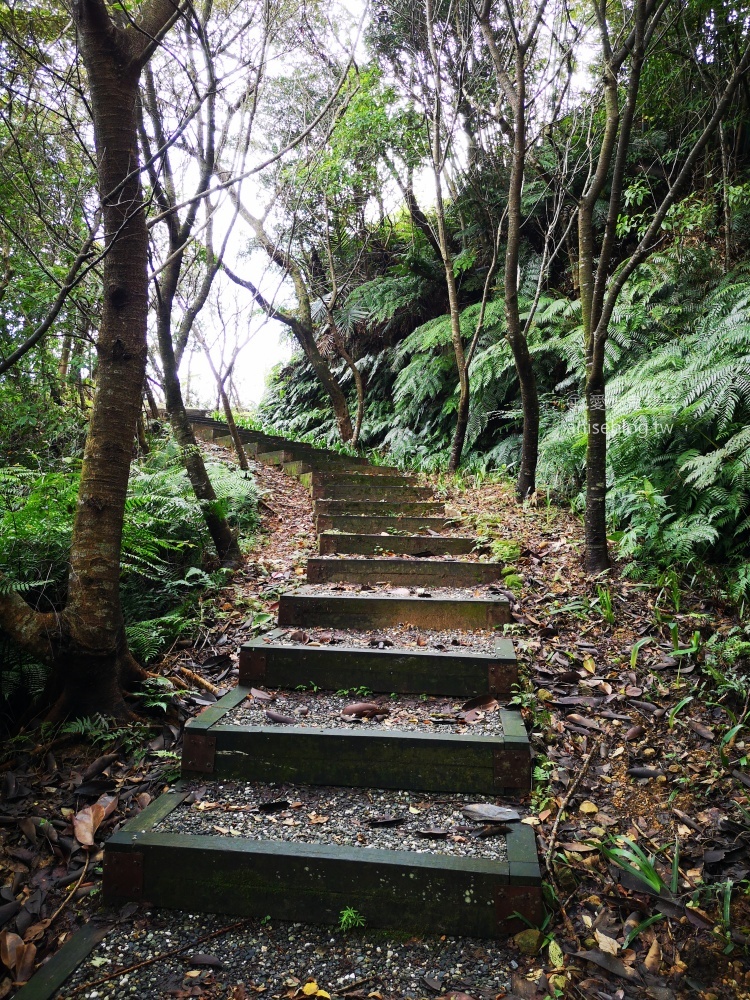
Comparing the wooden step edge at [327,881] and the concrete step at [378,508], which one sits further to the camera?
the concrete step at [378,508]

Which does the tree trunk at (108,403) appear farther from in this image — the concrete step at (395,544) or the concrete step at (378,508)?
the concrete step at (378,508)

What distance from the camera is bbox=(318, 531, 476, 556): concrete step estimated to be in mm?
4520

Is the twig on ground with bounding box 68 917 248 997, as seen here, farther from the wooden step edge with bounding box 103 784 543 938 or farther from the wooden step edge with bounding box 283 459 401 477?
the wooden step edge with bounding box 283 459 401 477

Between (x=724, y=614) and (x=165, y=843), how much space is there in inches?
117

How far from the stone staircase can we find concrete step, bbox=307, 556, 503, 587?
334 mm

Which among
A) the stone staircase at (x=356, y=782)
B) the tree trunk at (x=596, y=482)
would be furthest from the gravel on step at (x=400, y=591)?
the tree trunk at (x=596, y=482)

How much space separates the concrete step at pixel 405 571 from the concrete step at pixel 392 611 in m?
0.41

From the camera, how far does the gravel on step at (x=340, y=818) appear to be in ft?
6.92

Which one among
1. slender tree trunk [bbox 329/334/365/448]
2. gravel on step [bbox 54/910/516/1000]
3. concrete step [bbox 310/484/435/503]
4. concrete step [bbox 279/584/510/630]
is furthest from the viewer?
slender tree trunk [bbox 329/334/365/448]

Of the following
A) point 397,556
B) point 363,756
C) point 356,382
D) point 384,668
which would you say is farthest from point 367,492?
point 363,756

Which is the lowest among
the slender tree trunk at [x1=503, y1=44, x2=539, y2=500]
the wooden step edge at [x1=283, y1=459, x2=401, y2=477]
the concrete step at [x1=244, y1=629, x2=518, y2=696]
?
the concrete step at [x1=244, y1=629, x2=518, y2=696]

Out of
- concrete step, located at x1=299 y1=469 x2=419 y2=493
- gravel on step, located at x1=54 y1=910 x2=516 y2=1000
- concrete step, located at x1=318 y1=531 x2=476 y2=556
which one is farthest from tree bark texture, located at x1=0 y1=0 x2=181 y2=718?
concrete step, located at x1=299 y1=469 x2=419 y2=493

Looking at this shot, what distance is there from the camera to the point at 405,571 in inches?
159

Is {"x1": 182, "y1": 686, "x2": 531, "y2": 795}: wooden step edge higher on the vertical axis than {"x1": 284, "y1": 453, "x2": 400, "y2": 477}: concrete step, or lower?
lower
